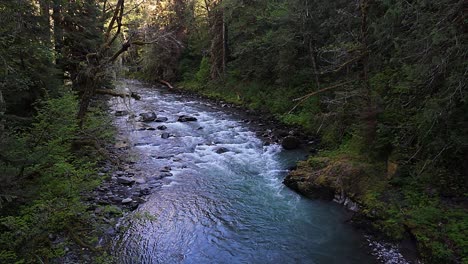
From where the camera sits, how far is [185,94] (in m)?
28.3

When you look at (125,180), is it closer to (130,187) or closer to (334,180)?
(130,187)

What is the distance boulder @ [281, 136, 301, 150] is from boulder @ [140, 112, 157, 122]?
793cm

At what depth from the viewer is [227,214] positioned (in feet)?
28.7

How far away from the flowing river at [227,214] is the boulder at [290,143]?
32 centimetres

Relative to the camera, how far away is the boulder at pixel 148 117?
18266 millimetres

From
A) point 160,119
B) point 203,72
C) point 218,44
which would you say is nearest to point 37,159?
point 160,119

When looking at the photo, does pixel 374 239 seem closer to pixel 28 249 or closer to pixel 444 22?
pixel 444 22

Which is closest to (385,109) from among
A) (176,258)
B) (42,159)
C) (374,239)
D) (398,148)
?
(398,148)

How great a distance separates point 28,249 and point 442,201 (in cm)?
797

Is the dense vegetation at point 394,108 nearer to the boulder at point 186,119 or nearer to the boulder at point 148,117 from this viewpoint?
the boulder at point 186,119

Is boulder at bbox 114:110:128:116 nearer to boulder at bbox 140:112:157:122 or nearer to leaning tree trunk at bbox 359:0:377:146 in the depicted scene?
boulder at bbox 140:112:157:122

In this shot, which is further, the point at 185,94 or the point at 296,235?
the point at 185,94

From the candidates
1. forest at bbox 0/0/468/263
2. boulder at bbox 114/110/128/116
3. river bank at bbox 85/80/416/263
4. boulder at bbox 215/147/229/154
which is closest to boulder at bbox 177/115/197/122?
river bank at bbox 85/80/416/263

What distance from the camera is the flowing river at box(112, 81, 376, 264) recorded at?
7.09 m
